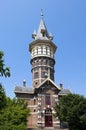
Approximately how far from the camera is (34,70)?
175 feet

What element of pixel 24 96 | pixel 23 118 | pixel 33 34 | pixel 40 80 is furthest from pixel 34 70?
pixel 23 118

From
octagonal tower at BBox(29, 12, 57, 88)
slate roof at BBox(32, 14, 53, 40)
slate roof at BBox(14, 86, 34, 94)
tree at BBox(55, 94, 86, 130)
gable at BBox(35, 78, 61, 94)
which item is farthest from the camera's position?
slate roof at BBox(32, 14, 53, 40)

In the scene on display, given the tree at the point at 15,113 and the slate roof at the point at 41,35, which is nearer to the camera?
the tree at the point at 15,113

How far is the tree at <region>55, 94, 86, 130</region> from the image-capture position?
34750mm

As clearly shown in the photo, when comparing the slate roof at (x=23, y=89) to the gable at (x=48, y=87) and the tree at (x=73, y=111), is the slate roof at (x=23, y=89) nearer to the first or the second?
the gable at (x=48, y=87)

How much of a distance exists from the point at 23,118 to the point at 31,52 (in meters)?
23.7

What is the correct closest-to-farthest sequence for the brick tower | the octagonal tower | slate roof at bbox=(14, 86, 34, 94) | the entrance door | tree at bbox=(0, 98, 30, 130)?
tree at bbox=(0, 98, 30, 130) → the entrance door → the brick tower → slate roof at bbox=(14, 86, 34, 94) → the octagonal tower

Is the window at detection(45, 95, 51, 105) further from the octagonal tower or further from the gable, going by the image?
the octagonal tower

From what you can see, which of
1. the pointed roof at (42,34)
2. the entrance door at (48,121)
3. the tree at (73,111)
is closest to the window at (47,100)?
the entrance door at (48,121)

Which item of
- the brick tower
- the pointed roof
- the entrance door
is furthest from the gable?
the pointed roof

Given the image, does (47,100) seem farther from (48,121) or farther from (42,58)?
(42,58)

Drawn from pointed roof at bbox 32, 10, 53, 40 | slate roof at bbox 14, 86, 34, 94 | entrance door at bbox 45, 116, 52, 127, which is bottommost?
entrance door at bbox 45, 116, 52, 127

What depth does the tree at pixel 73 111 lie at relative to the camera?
34.8 meters

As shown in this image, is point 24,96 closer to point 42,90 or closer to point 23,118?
point 42,90
